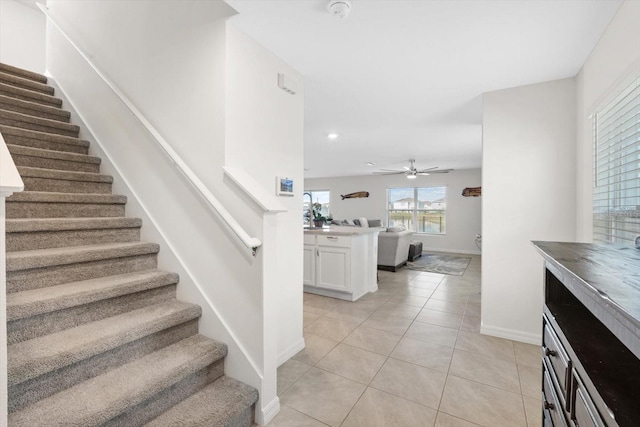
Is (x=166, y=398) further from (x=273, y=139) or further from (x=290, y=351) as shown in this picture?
(x=273, y=139)

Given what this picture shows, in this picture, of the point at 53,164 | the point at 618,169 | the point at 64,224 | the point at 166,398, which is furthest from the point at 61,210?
the point at 618,169

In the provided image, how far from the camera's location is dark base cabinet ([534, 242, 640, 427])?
599mm

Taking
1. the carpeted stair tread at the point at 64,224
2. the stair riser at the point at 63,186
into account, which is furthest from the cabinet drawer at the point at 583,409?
the stair riser at the point at 63,186

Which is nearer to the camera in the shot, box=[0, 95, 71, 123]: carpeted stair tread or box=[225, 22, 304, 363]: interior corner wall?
box=[225, 22, 304, 363]: interior corner wall

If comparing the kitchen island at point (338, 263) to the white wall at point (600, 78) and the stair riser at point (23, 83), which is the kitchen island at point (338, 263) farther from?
the stair riser at point (23, 83)

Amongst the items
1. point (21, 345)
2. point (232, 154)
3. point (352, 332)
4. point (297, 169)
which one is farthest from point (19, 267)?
point (352, 332)

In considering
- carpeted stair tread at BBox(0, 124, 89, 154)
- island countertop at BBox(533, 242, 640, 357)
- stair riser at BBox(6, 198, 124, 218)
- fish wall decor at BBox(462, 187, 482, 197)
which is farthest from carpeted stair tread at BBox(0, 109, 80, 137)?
fish wall decor at BBox(462, 187, 482, 197)

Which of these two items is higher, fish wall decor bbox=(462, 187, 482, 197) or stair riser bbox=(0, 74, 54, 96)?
stair riser bbox=(0, 74, 54, 96)

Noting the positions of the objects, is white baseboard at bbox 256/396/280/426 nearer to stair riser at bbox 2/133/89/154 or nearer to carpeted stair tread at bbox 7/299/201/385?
carpeted stair tread at bbox 7/299/201/385

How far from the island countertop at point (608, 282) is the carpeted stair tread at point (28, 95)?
13.5 ft

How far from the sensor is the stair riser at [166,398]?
1.31 m

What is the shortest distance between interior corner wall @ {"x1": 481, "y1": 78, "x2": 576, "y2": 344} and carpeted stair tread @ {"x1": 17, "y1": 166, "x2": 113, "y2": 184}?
3375 millimetres

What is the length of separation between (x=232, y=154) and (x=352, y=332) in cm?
200

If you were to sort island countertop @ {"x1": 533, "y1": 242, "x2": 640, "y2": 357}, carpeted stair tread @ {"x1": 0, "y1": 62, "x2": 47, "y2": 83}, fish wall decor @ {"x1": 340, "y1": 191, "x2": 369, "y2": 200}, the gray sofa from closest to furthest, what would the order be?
island countertop @ {"x1": 533, "y1": 242, "x2": 640, "y2": 357}
carpeted stair tread @ {"x1": 0, "y1": 62, "x2": 47, "y2": 83}
the gray sofa
fish wall decor @ {"x1": 340, "y1": 191, "x2": 369, "y2": 200}
